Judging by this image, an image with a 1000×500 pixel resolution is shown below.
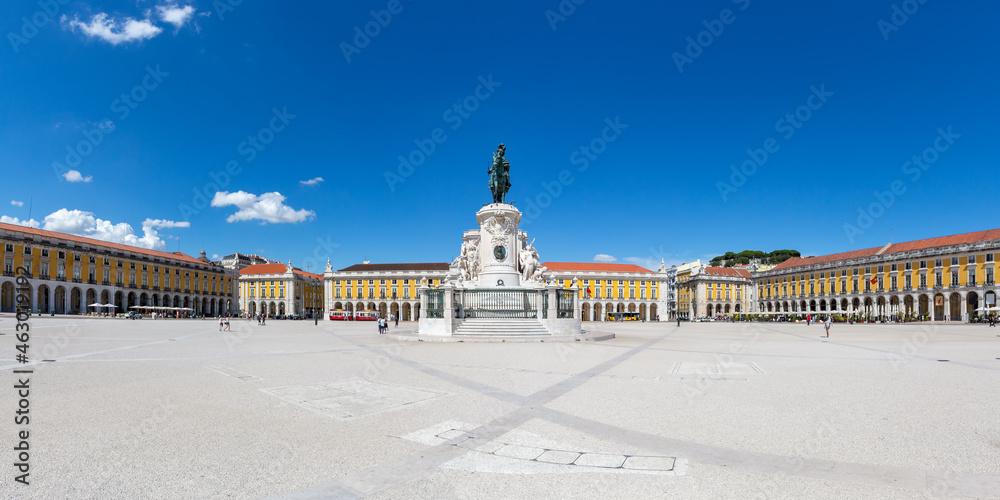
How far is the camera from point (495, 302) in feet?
77.7

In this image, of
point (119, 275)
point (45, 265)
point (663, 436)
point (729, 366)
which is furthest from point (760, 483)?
point (119, 275)

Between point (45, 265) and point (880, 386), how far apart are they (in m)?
88.4

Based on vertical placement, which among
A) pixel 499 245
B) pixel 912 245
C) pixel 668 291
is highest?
pixel 912 245

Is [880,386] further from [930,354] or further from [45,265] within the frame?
[45,265]

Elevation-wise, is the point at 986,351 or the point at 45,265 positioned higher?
the point at 45,265

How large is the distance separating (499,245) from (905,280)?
3081 inches

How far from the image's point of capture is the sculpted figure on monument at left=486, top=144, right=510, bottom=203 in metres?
28.8

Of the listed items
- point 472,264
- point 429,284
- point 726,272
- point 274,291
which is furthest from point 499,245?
point 726,272

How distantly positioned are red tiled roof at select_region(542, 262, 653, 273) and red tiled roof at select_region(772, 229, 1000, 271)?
27.9 m

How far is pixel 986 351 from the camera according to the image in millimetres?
17344

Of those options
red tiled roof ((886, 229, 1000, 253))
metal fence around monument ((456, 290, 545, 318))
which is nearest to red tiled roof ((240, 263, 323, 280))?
metal fence around monument ((456, 290, 545, 318))

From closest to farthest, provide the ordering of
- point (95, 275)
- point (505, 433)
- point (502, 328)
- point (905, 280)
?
point (505, 433)
point (502, 328)
point (95, 275)
point (905, 280)

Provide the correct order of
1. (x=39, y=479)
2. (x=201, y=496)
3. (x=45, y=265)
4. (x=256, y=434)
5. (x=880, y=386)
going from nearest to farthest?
1. (x=201, y=496)
2. (x=39, y=479)
3. (x=256, y=434)
4. (x=880, y=386)
5. (x=45, y=265)

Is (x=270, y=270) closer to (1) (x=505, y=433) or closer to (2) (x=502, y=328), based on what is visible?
(2) (x=502, y=328)
